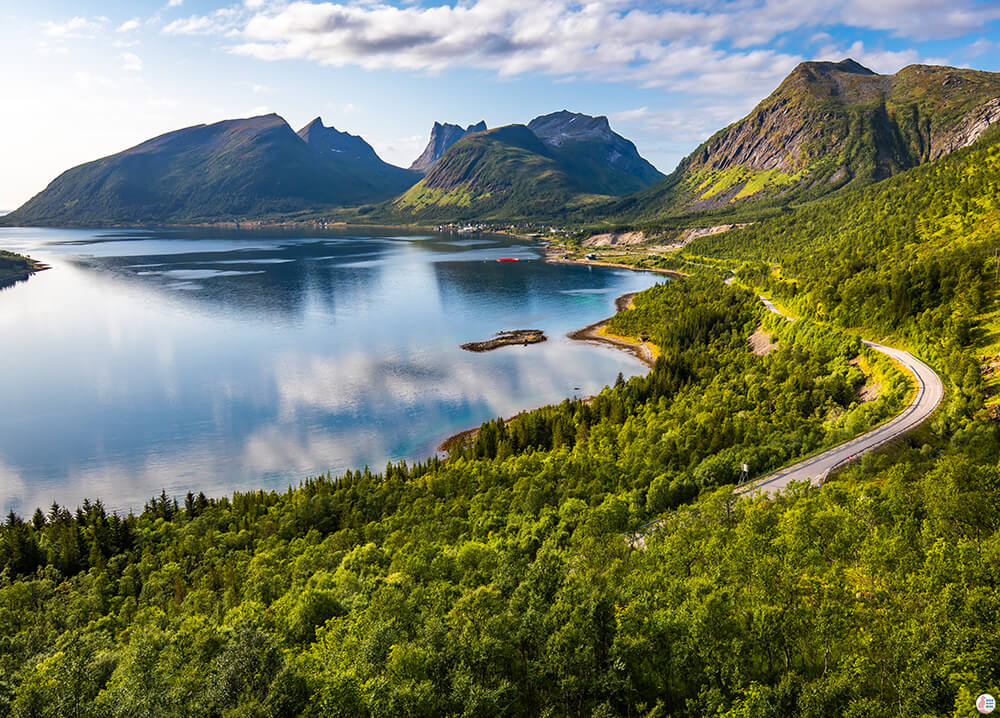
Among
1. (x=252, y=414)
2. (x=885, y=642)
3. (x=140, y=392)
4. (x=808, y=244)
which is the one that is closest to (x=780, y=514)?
(x=885, y=642)

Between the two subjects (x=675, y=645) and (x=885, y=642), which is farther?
(x=675, y=645)

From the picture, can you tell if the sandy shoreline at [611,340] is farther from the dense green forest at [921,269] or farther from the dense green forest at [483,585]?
the dense green forest at [483,585]

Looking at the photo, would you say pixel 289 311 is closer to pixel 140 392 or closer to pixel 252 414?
pixel 140 392

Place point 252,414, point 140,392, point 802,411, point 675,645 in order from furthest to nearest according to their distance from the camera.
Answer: point 140,392 → point 252,414 → point 802,411 → point 675,645

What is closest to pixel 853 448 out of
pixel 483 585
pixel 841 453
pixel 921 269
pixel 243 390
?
pixel 841 453

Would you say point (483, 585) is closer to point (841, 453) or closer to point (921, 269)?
point (841, 453)

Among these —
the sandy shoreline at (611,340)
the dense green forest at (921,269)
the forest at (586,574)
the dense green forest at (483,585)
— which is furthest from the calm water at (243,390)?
Answer: the dense green forest at (921,269)
